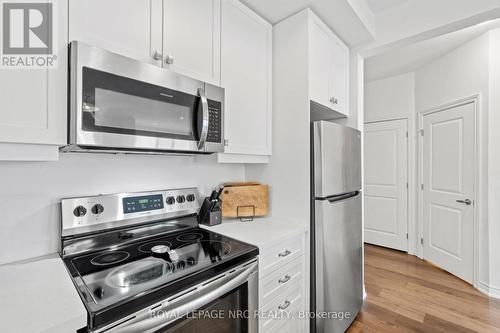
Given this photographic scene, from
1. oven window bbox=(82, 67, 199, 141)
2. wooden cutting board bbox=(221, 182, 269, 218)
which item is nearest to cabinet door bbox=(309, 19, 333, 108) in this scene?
wooden cutting board bbox=(221, 182, 269, 218)

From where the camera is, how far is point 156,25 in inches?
45.9

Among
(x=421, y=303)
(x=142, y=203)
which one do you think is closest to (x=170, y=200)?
(x=142, y=203)

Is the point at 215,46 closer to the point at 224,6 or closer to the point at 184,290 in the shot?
the point at 224,6

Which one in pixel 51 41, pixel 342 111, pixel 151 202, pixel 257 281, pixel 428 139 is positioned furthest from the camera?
pixel 428 139

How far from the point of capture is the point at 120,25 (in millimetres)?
1054

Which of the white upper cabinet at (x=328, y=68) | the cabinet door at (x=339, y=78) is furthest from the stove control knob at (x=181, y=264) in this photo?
the cabinet door at (x=339, y=78)

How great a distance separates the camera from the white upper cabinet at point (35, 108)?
2.64 feet

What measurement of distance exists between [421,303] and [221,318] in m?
2.22

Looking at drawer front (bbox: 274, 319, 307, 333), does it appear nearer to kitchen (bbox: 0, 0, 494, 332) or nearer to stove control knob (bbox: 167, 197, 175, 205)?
kitchen (bbox: 0, 0, 494, 332)

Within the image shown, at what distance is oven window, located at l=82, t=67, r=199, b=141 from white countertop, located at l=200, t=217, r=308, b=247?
24.7 inches

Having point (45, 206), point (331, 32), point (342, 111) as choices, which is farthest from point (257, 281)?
point (331, 32)

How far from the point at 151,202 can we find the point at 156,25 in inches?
37.4

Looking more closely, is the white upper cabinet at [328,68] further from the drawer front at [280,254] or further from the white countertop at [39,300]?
the white countertop at [39,300]

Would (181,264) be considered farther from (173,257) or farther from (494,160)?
(494,160)
